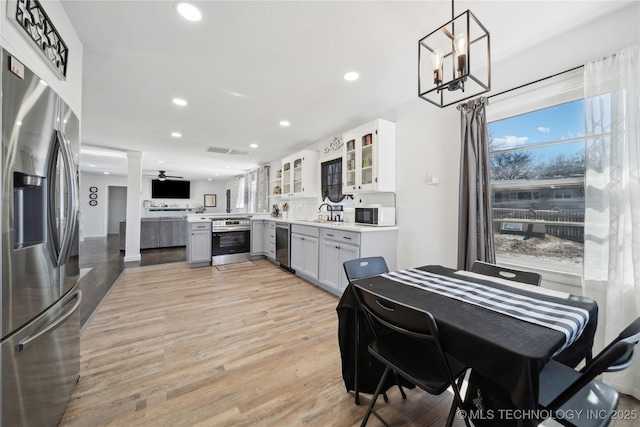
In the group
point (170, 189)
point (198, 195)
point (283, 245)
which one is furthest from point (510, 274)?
point (198, 195)

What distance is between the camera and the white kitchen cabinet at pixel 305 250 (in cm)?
374

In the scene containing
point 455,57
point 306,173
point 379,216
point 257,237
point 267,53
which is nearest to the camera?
point 455,57

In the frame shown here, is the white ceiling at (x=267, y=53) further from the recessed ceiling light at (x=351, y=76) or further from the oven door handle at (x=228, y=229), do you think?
the oven door handle at (x=228, y=229)

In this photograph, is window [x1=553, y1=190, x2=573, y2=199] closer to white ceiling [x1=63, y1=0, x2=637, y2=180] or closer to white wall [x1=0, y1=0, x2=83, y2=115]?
white ceiling [x1=63, y1=0, x2=637, y2=180]

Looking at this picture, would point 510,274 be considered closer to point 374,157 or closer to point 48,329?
point 374,157

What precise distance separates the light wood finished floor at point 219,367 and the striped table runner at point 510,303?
0.78m

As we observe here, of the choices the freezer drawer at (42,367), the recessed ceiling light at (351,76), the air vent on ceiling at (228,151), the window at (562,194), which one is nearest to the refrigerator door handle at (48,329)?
the freezer drawer at (42,367)

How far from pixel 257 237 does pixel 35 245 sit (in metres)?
4.52

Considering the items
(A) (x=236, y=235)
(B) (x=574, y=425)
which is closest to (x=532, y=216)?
(B) (x=574, y=425)

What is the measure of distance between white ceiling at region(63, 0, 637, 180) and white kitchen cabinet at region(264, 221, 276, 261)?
7.02 feet

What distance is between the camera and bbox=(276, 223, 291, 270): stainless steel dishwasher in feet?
14.8

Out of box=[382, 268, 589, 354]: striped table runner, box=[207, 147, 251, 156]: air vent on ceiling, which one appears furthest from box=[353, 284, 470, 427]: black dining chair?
box=[207, 147, 251, 156]: air vent on ceiling

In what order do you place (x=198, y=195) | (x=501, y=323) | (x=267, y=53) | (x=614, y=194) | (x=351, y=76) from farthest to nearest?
Answer: (x=198, y=195) → (x=351, y=76) → (x=267, y=53) → (x=614, y=194) → (x=501, y=323)

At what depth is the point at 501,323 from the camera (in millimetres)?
957
